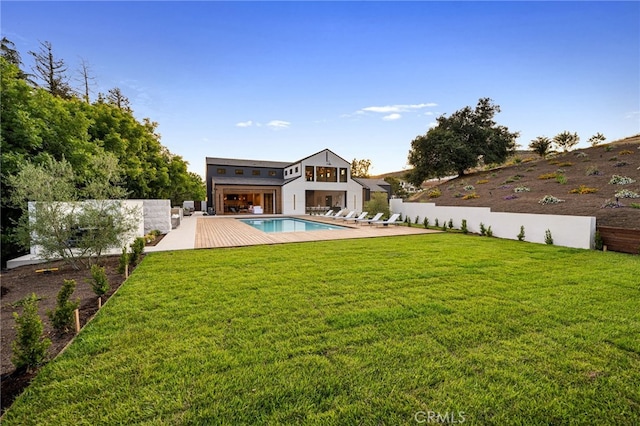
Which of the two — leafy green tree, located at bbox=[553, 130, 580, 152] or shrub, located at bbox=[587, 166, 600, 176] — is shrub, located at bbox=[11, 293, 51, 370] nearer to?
shrub, located at bbox=[587, 166, 600, 176]

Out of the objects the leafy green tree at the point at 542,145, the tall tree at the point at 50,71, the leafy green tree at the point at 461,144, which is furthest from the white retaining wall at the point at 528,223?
the tall tree at the point at 50,71

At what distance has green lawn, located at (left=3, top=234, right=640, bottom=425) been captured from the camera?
2014 millimetres

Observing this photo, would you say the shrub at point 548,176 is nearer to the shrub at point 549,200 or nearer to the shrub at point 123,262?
the shrub at point 549,200

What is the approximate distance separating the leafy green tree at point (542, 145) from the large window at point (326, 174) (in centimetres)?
2098

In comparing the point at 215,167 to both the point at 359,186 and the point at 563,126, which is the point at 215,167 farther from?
the point at 563,126

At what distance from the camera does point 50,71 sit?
15984mm

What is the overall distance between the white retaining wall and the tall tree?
2328cm

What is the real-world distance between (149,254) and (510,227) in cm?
1334

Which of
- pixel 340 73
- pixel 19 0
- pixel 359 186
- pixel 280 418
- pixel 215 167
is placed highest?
pixel 340 73

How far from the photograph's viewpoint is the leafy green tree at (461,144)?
1007 inches

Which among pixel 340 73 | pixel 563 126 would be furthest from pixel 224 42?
pixel 563 126

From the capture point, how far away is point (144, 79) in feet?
48.7

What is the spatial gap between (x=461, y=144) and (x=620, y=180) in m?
12.2

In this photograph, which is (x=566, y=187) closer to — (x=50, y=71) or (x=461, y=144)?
(x=461, y=144)
